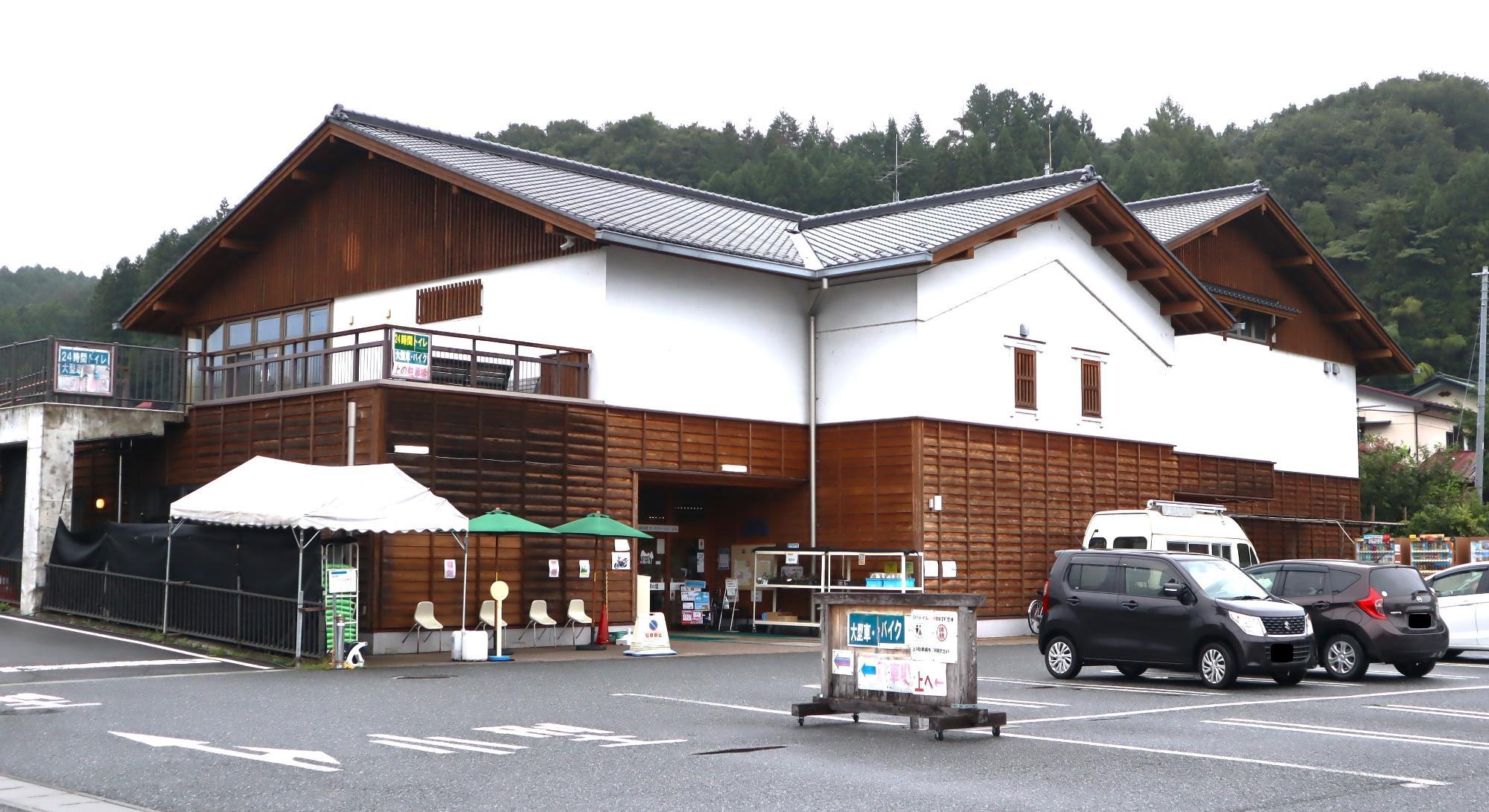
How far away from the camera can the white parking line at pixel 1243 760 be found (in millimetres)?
9258

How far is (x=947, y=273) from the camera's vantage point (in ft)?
88.2

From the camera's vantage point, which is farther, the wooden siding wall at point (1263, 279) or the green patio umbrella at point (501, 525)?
the wooden siding wall at point (1263, 279)

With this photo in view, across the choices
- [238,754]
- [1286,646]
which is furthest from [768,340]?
[238,754]

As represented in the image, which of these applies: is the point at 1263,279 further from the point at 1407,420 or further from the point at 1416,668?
the point at 1407,420

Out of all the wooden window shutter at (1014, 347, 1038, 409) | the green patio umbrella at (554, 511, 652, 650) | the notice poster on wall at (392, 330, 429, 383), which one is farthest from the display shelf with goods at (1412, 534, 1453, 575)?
the notice poster on wall at (392, 330, 429, 383)

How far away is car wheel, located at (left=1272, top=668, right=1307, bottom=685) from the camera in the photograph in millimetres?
16266

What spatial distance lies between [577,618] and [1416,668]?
12.1 m

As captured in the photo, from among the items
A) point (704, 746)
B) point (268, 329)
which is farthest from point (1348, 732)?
point (268, 329)

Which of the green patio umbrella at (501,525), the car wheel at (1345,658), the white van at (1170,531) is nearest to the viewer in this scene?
the car wheel at (1345,658)

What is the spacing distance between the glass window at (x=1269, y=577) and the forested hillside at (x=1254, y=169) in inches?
1656

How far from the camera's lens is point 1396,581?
18109mm

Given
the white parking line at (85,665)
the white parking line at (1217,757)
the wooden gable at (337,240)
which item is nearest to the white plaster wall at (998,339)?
the wooden gable at (337,240)

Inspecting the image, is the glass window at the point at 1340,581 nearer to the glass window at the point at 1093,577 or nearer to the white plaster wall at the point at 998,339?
the glass window at the point at 1093,577

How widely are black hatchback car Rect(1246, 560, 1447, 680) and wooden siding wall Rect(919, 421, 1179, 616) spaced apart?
8.58 metres
